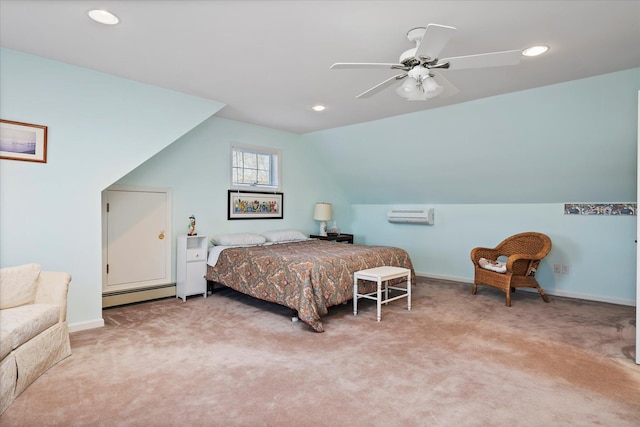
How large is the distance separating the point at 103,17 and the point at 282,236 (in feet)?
11.9

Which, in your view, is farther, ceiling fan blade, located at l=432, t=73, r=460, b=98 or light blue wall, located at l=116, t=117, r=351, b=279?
light blue wall, located at l=116, t=117, r=351, b=279

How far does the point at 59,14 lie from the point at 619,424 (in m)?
4.22

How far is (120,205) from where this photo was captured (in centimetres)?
430

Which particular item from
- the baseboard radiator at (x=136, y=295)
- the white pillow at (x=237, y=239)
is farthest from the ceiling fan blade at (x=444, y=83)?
the baseboard radiator at (x=136, y=295)

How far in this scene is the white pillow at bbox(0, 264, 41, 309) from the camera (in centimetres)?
247

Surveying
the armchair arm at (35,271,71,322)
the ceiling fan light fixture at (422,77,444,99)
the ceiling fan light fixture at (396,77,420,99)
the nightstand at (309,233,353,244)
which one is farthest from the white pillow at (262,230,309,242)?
the ceiling fan light fixture at (422,77,444,99)

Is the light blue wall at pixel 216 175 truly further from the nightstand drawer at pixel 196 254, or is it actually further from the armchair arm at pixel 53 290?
the armchair arm at pixel 53 290

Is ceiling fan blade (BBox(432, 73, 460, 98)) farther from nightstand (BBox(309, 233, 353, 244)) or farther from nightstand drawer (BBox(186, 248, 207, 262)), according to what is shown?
nightstand (BBox(309, 233, 353, 244))

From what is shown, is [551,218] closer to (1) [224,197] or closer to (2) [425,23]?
(2) [425,23]

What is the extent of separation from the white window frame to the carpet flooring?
213 cm

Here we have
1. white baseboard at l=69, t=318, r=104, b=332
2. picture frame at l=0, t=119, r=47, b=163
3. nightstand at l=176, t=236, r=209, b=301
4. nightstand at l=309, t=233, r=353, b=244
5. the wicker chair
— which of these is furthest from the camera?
nightstand at l=309, t=233, r=353, b=244

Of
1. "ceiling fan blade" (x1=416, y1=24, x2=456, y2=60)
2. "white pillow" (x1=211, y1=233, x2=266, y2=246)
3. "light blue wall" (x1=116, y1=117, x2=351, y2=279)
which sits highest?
"ceiling fan blade" (x1=416, y1=24, x2=456, y2=60)

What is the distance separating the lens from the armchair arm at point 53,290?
2.71m

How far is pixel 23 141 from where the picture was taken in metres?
3.05
